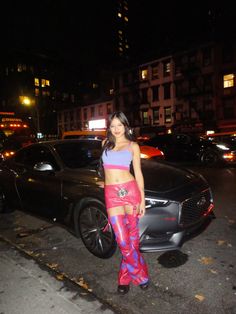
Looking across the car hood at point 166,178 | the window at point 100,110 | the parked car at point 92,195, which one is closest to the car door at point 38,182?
the parked car at point 92,195

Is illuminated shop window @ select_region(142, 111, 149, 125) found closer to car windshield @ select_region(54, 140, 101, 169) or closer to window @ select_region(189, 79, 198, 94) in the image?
window @ select_region(189, 79, 198, 94)

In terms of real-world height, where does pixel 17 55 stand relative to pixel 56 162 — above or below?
above

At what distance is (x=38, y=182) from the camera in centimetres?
527

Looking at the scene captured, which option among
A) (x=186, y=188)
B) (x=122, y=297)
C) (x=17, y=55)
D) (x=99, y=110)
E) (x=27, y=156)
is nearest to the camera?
(x=122, y=297)

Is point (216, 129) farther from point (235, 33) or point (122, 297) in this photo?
point (122, 297)

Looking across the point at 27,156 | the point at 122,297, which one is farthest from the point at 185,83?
the point at 122,297

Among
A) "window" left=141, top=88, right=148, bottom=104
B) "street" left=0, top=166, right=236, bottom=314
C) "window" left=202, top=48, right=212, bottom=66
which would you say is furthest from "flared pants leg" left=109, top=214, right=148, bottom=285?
"window" left=141, top=88, right=148, bottom=104

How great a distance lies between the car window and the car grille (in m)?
2.23

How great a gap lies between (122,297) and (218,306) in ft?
3.14

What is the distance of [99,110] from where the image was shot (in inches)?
1921

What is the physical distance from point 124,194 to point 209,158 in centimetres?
1164

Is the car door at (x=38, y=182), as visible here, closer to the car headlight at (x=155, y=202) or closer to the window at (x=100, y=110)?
the car headlight at (x=155, y=202)

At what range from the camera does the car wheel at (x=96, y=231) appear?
160 inches

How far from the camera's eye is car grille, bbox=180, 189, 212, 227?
3849 mm
